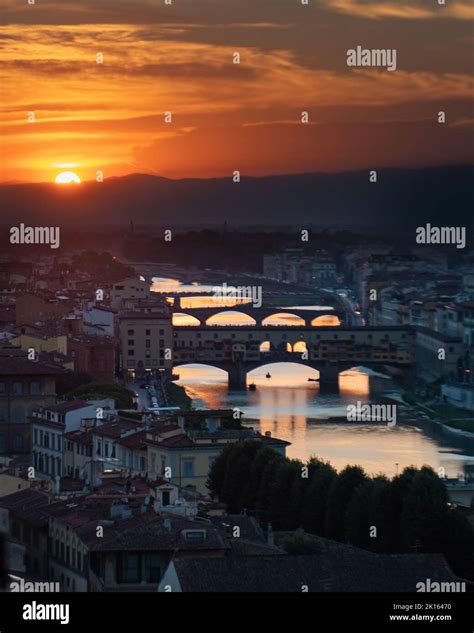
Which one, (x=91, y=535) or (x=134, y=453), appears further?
(x=134, y=453)

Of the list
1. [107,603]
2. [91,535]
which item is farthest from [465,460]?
[107,603]

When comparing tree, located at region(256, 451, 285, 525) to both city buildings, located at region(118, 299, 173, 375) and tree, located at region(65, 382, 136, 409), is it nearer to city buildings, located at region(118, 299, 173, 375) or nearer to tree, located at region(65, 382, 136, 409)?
tree, located at region(65, 382, 136, 409)

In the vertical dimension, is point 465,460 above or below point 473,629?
below

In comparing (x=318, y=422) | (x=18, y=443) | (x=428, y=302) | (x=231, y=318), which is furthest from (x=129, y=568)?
(x=231, y=318)

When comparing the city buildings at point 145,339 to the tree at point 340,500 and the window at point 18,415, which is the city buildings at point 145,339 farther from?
the tree at point 340,500

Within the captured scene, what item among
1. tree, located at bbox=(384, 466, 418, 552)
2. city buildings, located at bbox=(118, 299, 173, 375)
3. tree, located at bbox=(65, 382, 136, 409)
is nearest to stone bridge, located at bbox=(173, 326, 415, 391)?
city buildings, located at bbox=(118, 299, 173, 375)

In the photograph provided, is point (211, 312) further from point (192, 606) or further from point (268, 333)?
point (192, 606)
